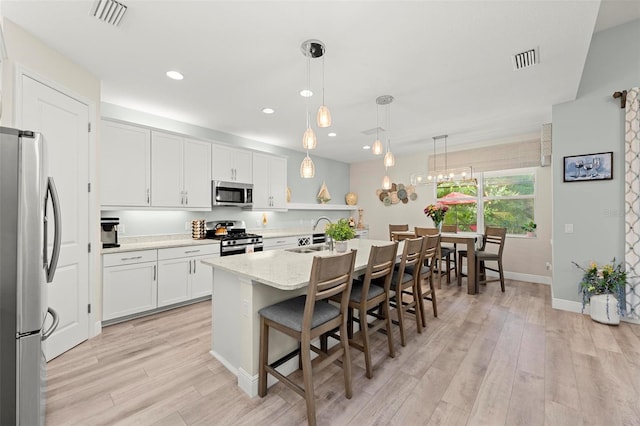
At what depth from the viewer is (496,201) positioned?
5.21 metres

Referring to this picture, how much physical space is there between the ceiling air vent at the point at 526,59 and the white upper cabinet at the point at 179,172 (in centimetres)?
386

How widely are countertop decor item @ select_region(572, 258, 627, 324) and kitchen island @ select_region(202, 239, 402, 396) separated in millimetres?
2831

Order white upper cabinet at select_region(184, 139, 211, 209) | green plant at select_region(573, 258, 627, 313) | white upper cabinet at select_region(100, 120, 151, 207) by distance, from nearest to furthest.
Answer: green plant at select_region(573, 258, 627, 313)
white upper cabinet at select_region(100, 120, 151, 207)
white upper cabinet at select_region(184, 139, 211, 209)

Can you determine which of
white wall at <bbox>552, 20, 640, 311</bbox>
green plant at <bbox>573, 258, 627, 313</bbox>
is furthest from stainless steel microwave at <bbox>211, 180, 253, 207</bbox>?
green plant at <bbox>573, 258, 627, 313</bbox>

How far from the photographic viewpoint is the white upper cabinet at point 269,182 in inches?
190

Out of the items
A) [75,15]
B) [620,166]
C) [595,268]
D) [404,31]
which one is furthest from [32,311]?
[620,166]

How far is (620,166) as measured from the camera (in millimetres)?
3104

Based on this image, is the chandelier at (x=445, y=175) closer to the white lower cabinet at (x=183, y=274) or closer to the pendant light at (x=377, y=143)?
the pendant light at (x=377, y=143)

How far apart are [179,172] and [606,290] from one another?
5442 mm

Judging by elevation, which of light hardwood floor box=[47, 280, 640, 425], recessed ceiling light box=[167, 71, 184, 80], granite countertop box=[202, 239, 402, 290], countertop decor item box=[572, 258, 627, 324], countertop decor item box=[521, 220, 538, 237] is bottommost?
light hardwood floor box=[47, 280, 640, 425]

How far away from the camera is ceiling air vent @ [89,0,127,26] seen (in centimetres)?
179

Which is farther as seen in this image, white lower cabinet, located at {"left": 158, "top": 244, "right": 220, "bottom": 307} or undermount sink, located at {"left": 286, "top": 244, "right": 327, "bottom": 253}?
white lower cabinet, located at {"left": 158, "top": 244, "right": 220, "bottom": 307}

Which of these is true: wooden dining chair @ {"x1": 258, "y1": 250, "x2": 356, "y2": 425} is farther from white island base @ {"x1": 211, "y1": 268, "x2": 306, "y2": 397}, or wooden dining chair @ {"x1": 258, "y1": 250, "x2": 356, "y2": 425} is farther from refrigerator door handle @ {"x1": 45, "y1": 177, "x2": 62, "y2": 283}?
refrigerator door handle @ {"x1": 45, "y1": 177, "x2": 62, "y2": 283}

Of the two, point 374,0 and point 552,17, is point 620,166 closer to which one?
point 552,17
